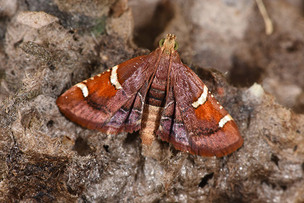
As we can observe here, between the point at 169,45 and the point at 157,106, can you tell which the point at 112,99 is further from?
the point at 169,45

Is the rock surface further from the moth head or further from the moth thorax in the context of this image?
the moth head

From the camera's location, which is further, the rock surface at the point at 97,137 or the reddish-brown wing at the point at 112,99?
the reddish-brown wing at the point at 112,99

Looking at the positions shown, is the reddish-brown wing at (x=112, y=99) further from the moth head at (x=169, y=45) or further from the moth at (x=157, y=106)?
the moth head at (x=169, y=45)

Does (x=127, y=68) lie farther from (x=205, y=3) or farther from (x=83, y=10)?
(x=205, y=3)

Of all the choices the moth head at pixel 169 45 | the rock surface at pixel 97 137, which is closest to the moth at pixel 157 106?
the moth head at pixel 169 45

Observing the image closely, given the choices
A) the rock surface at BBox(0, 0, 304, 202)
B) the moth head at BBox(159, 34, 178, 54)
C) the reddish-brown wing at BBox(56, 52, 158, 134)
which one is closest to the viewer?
the rock surface at BBox(0, 0, 304, 202)

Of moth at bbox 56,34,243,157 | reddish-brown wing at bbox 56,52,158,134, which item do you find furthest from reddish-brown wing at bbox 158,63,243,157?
reddish-brown wing at bbox 56,52,158,134

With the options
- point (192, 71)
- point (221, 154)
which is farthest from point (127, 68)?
point (221, 154)
